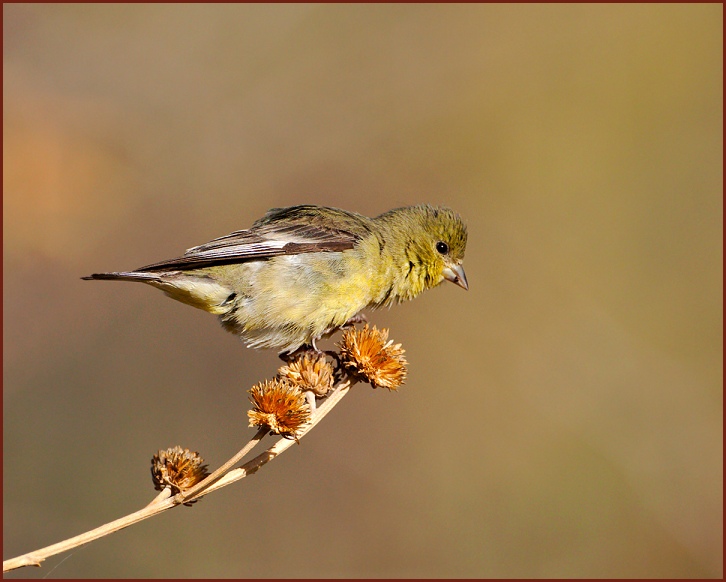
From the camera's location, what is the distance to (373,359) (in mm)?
3473

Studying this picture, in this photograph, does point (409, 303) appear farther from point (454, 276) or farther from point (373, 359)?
point (373, 359)

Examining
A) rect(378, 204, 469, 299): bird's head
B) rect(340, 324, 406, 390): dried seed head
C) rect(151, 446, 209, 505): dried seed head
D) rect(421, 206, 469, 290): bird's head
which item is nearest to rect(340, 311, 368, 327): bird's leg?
rect(378, 204, 469, 299): bird's head

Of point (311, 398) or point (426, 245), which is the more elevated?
point (426, 245)

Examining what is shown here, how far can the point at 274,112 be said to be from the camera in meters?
11.0

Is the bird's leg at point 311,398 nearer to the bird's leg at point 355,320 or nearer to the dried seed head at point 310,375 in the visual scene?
the dried seed head at point 310,375

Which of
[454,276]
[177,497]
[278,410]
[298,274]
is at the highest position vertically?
[454,276]

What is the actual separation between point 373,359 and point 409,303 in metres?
6.15

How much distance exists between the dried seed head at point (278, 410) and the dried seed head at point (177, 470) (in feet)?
0.93

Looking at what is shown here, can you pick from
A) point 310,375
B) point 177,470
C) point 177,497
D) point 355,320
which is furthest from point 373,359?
point 355,320

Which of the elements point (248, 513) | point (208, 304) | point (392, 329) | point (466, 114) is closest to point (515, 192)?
point (466, 114)

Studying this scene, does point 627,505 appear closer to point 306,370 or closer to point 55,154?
point 306,370

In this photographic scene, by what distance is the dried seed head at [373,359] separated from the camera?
11.3ft

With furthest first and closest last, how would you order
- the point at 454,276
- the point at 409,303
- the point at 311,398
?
the point at 409,303, the point at 454,276, the point at 311,398

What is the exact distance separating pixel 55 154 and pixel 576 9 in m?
8.56
